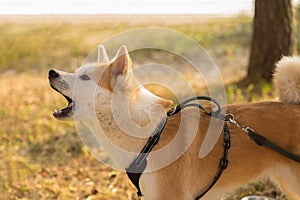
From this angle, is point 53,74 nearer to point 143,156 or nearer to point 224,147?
point 143,156

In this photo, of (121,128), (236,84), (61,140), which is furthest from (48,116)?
(121,128)

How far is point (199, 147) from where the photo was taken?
131 inches

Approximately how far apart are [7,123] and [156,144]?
12.5 ft

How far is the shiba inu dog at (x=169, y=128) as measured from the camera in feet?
10.7

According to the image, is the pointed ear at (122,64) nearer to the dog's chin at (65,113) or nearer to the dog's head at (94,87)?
the dog's head at (94,87)

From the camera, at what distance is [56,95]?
306 inches

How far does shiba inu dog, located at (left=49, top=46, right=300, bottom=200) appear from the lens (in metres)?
3.27

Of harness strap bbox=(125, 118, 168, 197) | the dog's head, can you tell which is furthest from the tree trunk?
harness strap bbox=(125, 118, 168, 197)

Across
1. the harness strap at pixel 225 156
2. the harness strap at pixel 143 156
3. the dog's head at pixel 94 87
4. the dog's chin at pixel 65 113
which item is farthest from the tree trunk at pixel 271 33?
the dog's chin at pixel 65 113

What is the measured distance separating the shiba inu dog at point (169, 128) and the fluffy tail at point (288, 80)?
0.01m

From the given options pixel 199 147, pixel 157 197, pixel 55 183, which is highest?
pixel 199 147

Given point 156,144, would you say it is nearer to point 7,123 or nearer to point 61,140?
point 61,140

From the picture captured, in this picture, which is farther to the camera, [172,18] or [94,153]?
[172,18]

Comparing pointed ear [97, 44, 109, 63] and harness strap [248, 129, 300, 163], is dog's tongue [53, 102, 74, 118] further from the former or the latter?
harness strap [248, 129, 300, 163]
